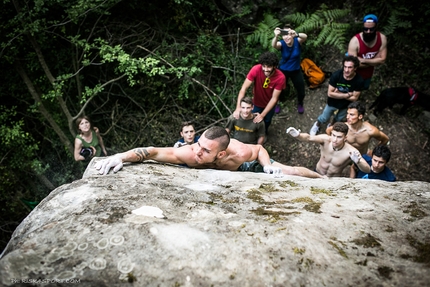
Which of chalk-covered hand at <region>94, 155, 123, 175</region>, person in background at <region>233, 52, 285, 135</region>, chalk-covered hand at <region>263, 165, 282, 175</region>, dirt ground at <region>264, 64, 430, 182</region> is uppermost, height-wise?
chalk-covered hand at <region>94, 155, 123, 175</region>

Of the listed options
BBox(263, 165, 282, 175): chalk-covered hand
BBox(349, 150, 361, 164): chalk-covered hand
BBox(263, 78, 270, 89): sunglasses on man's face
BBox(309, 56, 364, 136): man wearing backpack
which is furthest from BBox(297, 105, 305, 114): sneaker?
BBox(263, 165, 282, 175): chalk-covered hand

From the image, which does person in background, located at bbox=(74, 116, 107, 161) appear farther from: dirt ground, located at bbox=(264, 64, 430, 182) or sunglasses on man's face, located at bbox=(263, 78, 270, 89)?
dirt ground, located at bbox=(264, 64, 430, 182)

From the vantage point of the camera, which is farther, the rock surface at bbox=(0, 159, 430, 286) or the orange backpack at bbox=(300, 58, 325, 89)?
the orange backpack at bbox=(300, 58, 325, 89)

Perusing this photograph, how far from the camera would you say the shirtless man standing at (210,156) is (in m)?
3.30

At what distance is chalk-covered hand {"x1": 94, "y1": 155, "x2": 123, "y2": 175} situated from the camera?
3035 mm

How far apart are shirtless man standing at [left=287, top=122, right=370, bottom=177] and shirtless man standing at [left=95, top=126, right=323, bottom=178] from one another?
69 cm

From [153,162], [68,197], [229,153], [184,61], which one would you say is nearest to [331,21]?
[184,61]

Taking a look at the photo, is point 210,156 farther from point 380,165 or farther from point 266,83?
point 380,165

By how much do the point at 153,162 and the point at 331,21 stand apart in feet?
17.5

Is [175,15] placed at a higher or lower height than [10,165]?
higher

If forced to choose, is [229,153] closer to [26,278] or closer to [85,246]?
[85,246]

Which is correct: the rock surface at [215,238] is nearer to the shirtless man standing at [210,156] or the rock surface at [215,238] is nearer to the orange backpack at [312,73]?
the shirtless man standing at [210,156]

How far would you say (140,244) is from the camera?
1.90 meters

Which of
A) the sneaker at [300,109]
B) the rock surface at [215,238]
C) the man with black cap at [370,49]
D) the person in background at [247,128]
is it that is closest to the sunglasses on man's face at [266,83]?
the person in background at [247,128]
